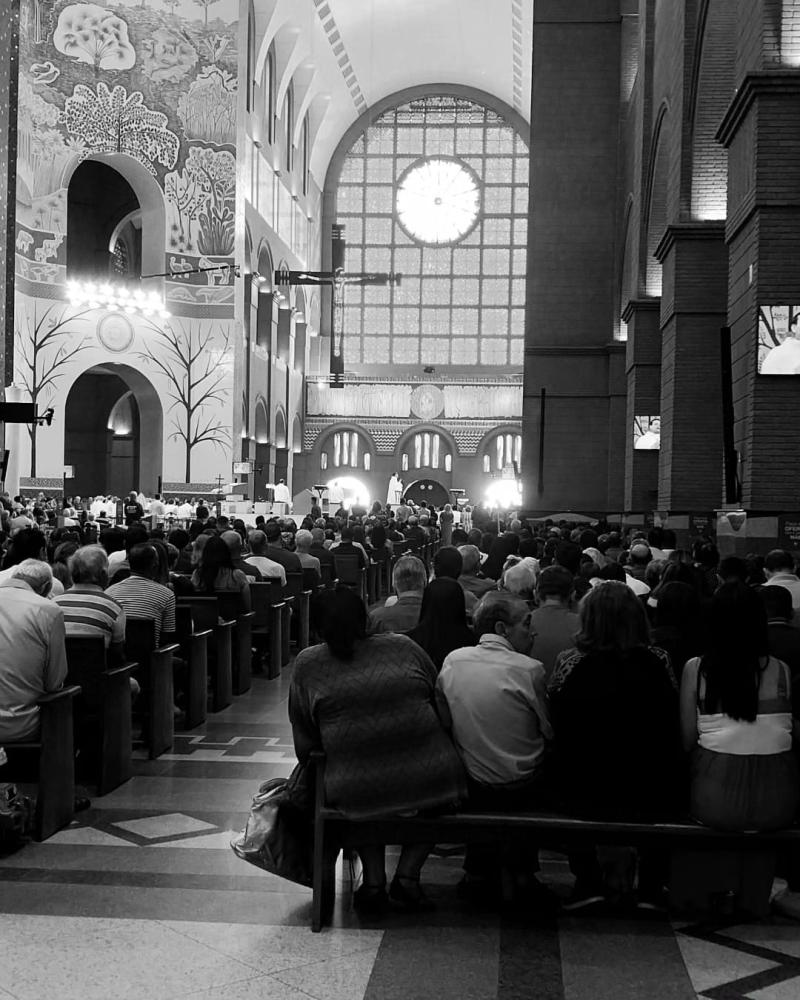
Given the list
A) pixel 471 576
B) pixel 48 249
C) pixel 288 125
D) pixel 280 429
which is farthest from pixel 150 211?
pixel 471 576

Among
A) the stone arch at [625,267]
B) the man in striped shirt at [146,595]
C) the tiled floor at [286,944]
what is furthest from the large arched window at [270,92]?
the tiled floor at [286,944]

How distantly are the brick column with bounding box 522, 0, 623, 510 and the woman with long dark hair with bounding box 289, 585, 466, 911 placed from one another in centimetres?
2352

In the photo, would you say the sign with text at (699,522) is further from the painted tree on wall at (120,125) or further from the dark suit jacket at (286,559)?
the painted tree on wall at (120,125)

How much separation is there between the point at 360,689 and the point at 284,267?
40913 millimetres

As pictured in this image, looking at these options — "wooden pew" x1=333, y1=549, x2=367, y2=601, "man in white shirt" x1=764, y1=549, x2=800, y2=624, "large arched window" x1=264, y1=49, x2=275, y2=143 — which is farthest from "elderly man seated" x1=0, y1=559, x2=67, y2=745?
"large arched window" x1=264, y1=49, x2=275, y2=143

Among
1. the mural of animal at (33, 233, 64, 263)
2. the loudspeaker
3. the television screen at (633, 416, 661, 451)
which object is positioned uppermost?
the mural of animal at (33, 233, 64, 263)

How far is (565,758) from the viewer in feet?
14.9

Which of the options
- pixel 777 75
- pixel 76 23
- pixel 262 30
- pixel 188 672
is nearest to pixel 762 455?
pixel 777 75

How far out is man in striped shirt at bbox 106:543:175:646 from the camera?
7.68 meters

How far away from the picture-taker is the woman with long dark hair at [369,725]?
453 cm

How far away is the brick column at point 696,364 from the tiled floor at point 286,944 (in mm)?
12033

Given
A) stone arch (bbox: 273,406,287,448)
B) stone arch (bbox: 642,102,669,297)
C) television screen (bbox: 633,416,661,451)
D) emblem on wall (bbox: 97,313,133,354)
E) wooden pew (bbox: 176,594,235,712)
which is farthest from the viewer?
stone arch (bbox: 273,406,287,448)

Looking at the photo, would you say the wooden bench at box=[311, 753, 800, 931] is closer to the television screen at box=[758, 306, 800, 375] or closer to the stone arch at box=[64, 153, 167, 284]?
the television screen at box=[758, 306, 800, 375]

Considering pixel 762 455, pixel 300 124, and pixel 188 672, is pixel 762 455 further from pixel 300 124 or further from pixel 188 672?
pixel 300 124
